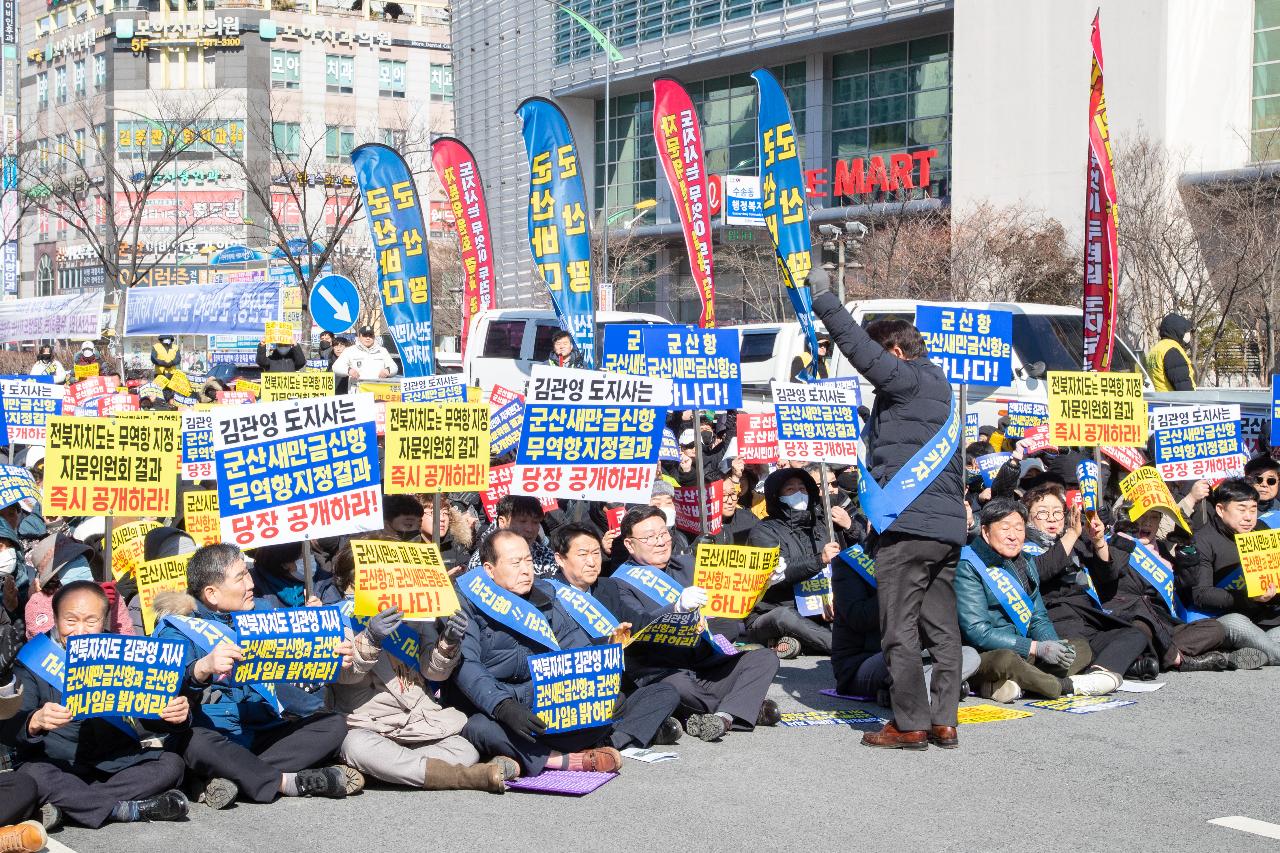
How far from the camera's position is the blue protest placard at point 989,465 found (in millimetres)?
12742

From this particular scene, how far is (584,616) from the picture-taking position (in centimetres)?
753

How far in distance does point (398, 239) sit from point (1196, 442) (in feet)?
28.0

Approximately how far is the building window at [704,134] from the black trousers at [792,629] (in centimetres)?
3073

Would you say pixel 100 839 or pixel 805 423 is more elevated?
pixel 805 423

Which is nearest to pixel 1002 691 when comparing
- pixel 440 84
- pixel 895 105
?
pixel 895 105

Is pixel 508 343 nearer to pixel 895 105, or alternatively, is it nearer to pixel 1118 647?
pixel 1118 647

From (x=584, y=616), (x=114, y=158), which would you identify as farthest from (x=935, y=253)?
(x=114, y=158)

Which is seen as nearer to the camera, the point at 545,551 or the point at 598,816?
the point at 598,816

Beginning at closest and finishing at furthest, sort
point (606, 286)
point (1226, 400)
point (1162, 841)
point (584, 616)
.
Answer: point (1162, 841), point (584, 616), point (1226, 400), point (606, 286)

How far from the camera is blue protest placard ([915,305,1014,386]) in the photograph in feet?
35.2

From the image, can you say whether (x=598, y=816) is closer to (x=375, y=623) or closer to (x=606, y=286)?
(x=375, y=623)

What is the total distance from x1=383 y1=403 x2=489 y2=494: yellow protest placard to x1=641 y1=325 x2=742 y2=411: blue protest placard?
2.25 metres

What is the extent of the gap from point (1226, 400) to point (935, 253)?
1877 centimetres

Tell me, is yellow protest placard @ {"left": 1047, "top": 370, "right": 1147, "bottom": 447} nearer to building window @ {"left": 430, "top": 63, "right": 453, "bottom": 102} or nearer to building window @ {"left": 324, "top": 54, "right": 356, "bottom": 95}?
building window @ {"left": 324, "top": 54, "right": 356, "bottom": 95}
